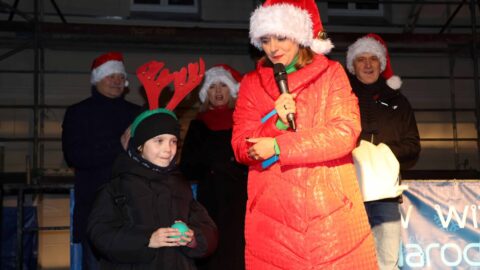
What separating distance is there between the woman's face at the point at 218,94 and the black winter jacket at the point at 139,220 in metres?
1.14

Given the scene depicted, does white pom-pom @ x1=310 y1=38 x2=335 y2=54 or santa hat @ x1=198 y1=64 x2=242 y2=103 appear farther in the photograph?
santa hat @ x1=198 y1=64 x2=242 y2=103

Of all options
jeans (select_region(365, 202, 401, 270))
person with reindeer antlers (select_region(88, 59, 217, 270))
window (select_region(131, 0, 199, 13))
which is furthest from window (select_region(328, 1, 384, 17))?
person with reindeer antlers (select_region(88, 59, 217, 270))

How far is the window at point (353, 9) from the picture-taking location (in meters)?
9.56

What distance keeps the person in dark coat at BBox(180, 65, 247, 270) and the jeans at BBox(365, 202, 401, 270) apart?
0.75m

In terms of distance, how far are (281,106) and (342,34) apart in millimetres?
5630

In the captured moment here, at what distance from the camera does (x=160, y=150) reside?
336 centimetres

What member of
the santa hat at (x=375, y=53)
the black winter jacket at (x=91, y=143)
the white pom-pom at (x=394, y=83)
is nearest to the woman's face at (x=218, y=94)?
the black winter jacket at (x=91, y=143)

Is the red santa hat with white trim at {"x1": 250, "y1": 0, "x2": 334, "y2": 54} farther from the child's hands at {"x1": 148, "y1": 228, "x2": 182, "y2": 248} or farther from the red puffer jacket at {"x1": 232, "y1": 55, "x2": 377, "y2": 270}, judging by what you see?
the child's hands at {"x1": 148, "y1": 228, "x2": 182, "y2": 248}

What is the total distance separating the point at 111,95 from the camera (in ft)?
14.9

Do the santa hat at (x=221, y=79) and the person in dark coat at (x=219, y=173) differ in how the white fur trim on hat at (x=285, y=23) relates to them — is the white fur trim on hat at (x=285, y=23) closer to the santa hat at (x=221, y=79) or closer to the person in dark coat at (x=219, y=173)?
the person in dark coat at (x=219, y=173)

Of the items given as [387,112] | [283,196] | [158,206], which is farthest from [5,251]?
[283,196]

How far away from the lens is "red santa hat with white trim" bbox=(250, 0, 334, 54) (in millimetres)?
2770

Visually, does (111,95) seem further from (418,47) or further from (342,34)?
(418,47)

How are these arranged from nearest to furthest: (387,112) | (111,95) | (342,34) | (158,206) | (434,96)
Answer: (158,206) < (387,112) < (111,95) < (342,34) < (434,96)
